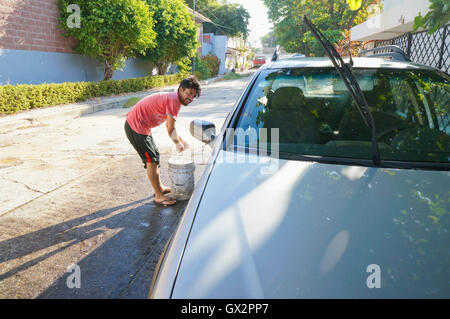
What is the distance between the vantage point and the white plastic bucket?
3650 mm

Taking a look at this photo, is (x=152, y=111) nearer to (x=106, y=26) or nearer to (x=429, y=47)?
(x=429, y=47)

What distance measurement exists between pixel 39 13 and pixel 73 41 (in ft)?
5.51

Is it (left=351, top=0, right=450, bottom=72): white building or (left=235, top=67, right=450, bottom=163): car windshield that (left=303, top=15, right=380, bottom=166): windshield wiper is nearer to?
(left=235, top=67, right=450, bottom=163): car windshield

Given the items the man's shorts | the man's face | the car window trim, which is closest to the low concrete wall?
the man's shorts

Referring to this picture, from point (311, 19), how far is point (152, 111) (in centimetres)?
2107

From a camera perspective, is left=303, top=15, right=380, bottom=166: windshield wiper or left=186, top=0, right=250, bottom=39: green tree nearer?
left=303, top=15, right=380, bottom=166: windshield wiper

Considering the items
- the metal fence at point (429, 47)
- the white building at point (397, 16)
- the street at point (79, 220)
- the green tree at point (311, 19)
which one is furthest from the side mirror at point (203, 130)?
the green tree at point (311, 19)

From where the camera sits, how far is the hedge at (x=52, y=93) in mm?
8508

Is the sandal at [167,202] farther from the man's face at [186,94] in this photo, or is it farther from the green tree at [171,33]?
the green tree at [171,33]

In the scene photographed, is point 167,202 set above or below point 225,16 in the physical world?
below

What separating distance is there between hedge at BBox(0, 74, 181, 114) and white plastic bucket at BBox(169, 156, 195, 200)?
6928 millimetres

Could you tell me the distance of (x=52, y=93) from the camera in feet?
32.9

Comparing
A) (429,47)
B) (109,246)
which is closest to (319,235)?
(109,246)

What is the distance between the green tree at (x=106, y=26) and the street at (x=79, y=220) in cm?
731
